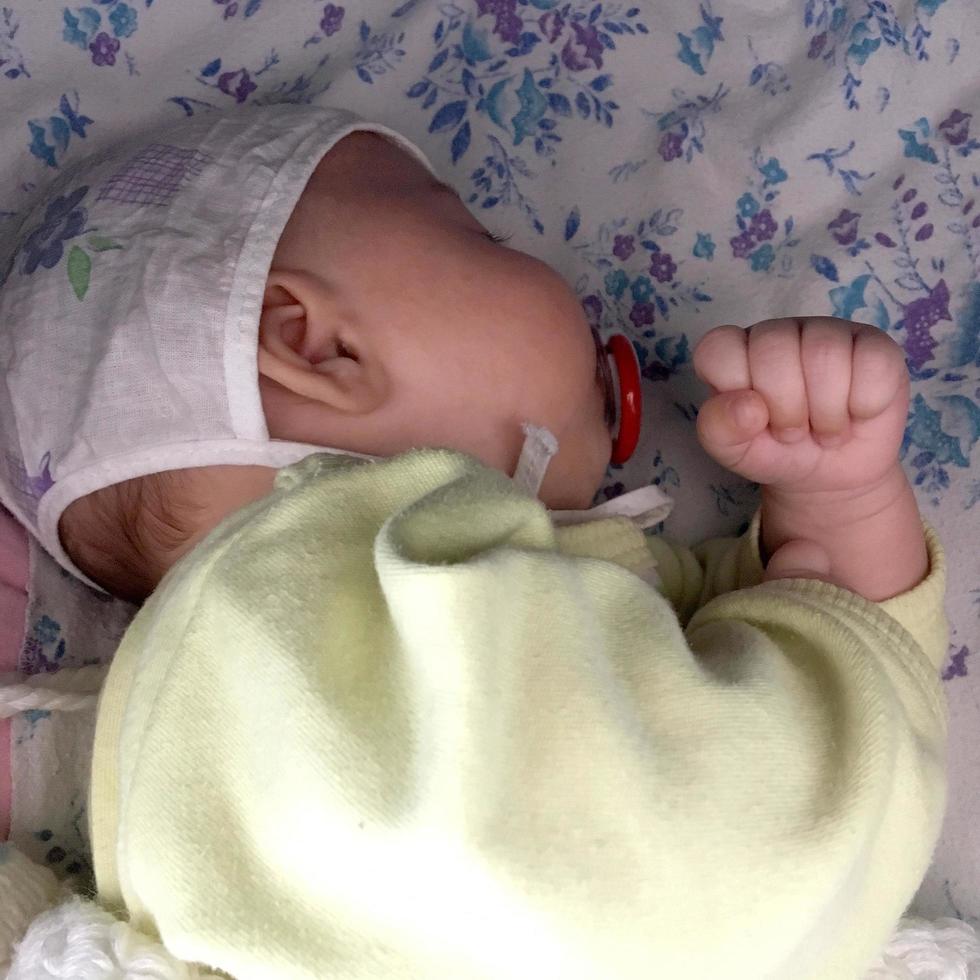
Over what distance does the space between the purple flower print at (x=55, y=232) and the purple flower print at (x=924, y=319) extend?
80cm

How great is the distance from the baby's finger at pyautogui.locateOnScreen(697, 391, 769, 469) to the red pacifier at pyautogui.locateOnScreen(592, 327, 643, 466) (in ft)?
0.68

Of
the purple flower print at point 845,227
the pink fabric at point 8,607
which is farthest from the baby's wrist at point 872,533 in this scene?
the pink fabric at point 8,607

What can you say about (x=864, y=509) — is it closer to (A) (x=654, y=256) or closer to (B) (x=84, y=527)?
(A) (x=654, y=256)

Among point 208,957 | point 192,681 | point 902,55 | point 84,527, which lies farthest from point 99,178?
point 902,55

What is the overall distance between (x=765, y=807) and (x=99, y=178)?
0.77 meters

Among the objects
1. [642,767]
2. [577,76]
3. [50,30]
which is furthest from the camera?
[577,76]

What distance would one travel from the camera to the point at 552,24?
1.21m

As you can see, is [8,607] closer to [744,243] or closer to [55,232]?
[55,232]

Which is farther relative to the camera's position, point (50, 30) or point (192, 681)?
point (50, 30)

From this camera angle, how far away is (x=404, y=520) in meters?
0.67

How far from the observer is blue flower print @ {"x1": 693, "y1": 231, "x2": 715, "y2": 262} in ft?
3.82

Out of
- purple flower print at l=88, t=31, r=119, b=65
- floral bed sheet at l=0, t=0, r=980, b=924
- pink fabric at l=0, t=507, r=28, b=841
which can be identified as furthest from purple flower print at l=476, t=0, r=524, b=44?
pink fabric at l=0, t=507, r=28, b=841

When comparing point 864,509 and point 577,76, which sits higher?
point 577,76

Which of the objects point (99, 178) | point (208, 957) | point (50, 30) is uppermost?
point (50, 30)
